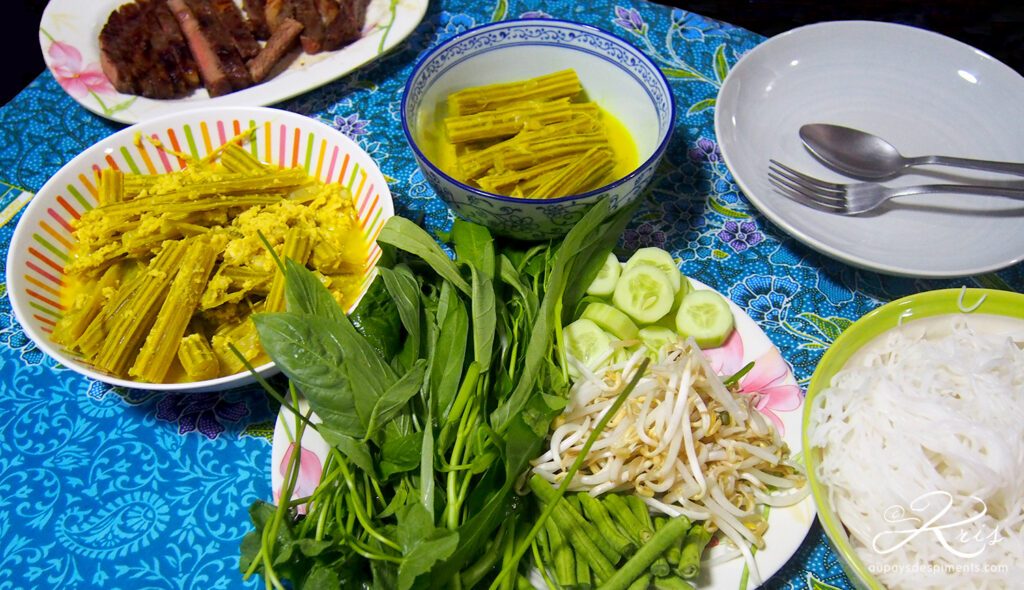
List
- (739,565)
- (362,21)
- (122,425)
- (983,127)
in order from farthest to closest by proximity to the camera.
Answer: (362,21), (983,127), (122,425), (739,565)

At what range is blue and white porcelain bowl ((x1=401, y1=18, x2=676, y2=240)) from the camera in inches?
64.7

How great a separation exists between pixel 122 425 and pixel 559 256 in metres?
1.10

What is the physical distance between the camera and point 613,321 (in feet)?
5.24

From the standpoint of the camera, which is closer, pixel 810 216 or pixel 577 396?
pixel 577 396

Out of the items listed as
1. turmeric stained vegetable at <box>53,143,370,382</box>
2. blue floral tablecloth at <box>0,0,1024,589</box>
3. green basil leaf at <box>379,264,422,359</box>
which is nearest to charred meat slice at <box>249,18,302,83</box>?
blue floral tablecloth at <box>0,0,1024,589</box>

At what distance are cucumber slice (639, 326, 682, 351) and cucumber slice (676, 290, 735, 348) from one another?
1.1 inches

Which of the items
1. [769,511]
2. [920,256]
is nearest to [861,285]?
[920,256]

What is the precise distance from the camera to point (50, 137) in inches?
86.2

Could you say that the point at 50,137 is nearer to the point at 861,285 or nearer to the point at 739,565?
the point at 739,565

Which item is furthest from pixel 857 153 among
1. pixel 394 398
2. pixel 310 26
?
pixel 310 26

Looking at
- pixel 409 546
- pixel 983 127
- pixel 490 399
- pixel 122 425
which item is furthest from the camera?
pixel 983 127

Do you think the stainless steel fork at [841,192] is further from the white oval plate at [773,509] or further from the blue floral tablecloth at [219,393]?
the white oval plate at [773,509]

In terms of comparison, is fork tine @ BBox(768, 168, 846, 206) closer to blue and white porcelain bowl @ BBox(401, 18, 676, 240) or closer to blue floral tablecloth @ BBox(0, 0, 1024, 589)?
blue floral tablecloth @ BBox(0, 0, 1024, 589)

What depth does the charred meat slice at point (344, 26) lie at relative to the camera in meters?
2.31
